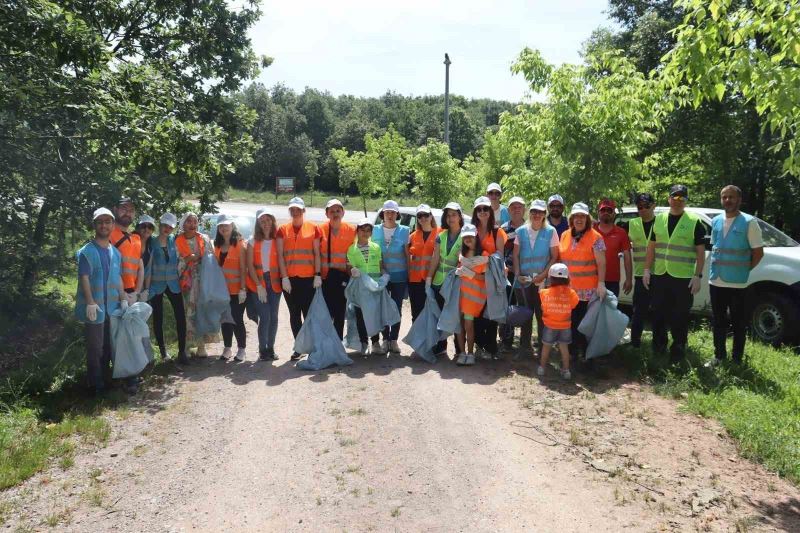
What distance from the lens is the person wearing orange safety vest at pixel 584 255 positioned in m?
6.60

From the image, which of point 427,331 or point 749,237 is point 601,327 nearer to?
point 749,237

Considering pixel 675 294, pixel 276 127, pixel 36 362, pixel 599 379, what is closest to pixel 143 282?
pixel 36 362

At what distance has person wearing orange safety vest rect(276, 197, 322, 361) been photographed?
7105 millimetres

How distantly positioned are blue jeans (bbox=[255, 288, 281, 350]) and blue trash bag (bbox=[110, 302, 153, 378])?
1426 mm

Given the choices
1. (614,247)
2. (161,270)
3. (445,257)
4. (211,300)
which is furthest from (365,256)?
(614,247)

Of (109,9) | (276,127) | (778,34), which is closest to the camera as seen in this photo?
(778,34)

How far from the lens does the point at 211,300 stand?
23.7 ft

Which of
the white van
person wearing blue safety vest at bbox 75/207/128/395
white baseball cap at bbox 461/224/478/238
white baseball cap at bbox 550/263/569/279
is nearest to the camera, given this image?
person wearing blue safety vest at bbox 75/207/128/395

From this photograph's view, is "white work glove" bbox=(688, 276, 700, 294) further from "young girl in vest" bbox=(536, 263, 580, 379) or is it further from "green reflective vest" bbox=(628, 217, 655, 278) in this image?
"young girl in vest" bbox=(536, 263, 580, 379)

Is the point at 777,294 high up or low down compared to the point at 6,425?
up

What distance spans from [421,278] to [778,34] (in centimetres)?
423

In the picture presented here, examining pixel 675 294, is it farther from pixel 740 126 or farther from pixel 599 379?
pixel 740 126

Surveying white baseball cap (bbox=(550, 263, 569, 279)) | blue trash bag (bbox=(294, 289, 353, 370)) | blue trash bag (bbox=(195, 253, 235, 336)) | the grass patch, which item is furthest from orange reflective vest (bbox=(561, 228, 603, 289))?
blue trash bag (bbox=(195, 253, 235, 336))

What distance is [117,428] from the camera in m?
5.51
